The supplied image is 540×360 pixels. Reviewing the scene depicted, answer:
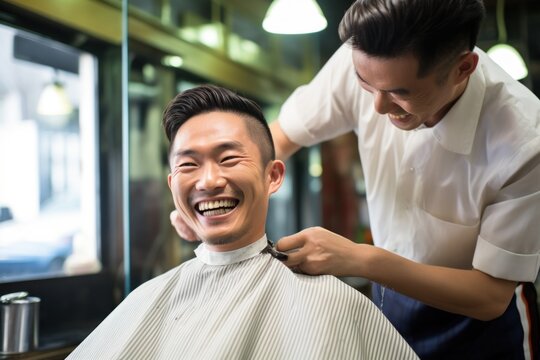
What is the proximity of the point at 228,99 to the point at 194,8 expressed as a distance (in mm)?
2300

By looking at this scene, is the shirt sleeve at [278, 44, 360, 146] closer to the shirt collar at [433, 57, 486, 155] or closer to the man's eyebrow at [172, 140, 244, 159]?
the shirt collar at [433, 57, 486, 155]

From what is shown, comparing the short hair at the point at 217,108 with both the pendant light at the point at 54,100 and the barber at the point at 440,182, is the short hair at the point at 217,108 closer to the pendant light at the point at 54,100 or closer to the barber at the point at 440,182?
the barber at the point at 440,182

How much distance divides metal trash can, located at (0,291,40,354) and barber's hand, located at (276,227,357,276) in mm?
928

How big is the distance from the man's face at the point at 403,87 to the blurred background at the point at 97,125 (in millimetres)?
1422

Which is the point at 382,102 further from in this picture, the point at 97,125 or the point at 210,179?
the point at 97,125

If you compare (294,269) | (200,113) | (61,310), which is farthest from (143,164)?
(294,269)

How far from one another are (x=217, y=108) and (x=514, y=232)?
3.15 ft

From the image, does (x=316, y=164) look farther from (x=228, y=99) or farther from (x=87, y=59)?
(x=228, y=99)

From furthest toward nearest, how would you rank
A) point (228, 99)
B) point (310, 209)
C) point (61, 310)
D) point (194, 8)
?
point (310, 209), point (194, 8), point (61, 310), point (228, 99)

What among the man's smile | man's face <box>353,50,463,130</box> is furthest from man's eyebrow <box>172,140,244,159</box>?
man's face <box>353,50,463,130</box>

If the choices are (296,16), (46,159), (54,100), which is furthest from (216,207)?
(296,16)

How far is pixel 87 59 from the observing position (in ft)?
9.66

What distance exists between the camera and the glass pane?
7.99 ft

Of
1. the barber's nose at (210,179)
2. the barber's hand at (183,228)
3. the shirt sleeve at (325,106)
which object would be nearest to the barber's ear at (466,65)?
the shirt sleeve at (325,106)
